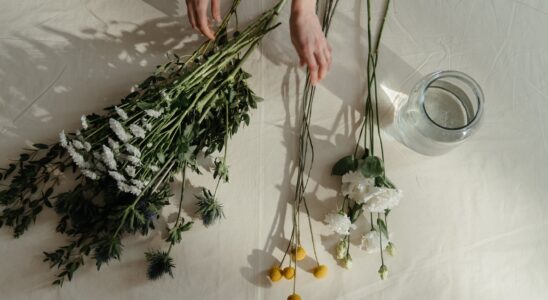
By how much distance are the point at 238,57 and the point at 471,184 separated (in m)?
0.43

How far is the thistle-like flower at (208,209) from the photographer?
2.04 ft

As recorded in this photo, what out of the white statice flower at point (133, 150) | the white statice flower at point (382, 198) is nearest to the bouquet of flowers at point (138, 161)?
the white statice flower at point (133, 150)

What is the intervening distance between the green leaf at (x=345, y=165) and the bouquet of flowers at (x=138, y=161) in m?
0.16

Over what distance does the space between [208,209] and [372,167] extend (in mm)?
254

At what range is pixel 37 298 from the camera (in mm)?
608

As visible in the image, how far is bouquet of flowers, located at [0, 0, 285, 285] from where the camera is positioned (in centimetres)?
55

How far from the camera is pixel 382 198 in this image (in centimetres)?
59

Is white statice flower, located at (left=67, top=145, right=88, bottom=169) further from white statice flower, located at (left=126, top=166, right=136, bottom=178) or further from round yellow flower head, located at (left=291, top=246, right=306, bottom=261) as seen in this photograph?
round yellow flower head, located at (left=291, top=246, right=306, bottom=261)

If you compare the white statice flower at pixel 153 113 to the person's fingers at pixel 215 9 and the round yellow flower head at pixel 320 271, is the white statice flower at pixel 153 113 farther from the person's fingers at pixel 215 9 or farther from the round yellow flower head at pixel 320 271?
the round yellow flower head at pixel 320 271

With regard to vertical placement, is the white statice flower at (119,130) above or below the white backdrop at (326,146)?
below

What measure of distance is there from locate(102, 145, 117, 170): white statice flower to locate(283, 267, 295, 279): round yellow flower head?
0.94 ft

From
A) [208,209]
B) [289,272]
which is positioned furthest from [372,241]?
[208,209]

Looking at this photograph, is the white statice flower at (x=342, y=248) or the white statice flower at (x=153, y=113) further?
the white statice flower at (x=342, y=248)

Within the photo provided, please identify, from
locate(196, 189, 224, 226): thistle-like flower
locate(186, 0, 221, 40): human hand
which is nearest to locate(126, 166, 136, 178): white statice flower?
locate(196, 189, 224, 226): thistle-like flower
